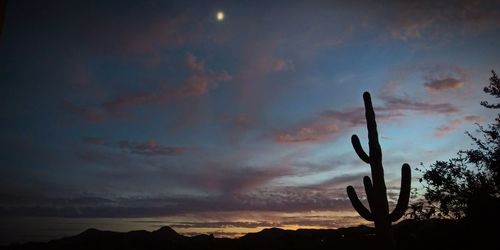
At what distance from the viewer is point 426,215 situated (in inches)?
1003

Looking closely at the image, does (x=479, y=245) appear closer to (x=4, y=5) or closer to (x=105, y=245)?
(x=4, y=5)

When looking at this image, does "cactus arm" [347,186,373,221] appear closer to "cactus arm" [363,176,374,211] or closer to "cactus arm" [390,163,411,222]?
"cactus arm" [363,176,374,211]

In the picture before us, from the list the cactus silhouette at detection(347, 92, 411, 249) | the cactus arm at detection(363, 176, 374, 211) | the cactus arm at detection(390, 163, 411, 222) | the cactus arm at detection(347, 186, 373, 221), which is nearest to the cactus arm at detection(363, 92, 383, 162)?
the cactus silhouette at detection(347, 92, 411, 249)

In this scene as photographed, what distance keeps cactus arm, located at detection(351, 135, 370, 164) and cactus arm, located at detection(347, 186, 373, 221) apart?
3.77 feet

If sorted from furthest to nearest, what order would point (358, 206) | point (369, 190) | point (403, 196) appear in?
point (358, 206)
point (369, 190)
point (403, 196)

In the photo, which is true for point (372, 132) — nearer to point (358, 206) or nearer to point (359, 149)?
point (359, 149)

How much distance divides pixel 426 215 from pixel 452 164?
13.7ft

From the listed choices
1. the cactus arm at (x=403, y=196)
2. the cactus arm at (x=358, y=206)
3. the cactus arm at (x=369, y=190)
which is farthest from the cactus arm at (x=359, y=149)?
the cactus arm at (x=403, y=196)

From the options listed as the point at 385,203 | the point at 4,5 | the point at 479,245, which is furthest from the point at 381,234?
the point at 479,245

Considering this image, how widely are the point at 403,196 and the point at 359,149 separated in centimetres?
223

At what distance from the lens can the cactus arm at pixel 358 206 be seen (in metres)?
11.7

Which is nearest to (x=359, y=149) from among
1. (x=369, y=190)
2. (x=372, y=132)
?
(x=372, y=132)

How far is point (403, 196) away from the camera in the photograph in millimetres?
11320

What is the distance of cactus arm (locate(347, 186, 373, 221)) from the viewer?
38.4 feet
